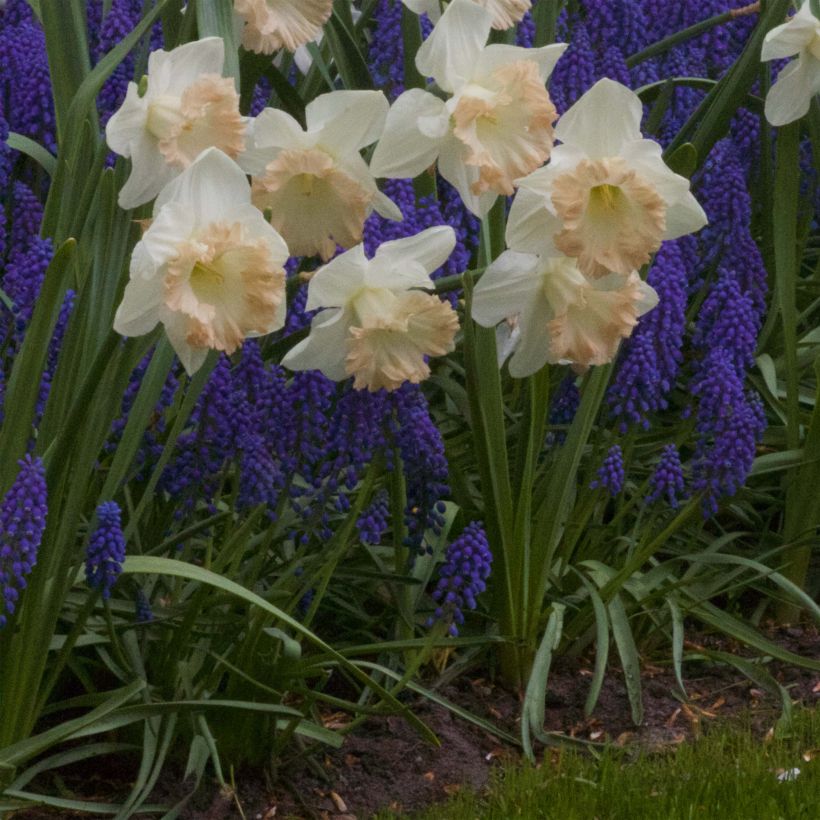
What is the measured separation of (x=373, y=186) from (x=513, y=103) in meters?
0.21

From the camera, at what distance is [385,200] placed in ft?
6.07

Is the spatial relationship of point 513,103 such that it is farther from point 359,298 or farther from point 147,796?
point 147,796

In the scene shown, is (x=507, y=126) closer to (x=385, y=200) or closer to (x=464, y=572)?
(x=385, y=200)

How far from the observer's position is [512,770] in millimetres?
2492

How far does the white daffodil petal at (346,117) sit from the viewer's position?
1769 millimetres

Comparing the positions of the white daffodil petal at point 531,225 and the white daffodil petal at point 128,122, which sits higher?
the white daffodil petal at point 128,122

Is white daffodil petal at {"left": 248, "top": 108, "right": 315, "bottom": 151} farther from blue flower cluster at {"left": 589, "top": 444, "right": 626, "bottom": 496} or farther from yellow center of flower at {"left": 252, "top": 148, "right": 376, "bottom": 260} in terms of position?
blue flower cluster at {"left": 589, "top": 444, "right": 626, "bottom": 496}

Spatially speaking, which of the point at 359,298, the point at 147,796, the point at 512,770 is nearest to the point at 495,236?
the point at 359,298

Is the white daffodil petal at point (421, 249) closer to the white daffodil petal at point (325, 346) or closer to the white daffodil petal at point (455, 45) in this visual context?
the white daffodil petal at point (325, 346)

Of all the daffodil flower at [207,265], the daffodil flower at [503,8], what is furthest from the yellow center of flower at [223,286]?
the daffodil flower at [503,8]

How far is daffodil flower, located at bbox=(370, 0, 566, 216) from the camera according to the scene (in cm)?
168

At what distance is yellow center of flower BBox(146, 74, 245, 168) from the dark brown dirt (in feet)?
3.84

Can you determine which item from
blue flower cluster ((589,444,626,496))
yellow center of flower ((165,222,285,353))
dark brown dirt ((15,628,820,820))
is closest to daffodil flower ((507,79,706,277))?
yellow center of flower ((165,222,285,353))

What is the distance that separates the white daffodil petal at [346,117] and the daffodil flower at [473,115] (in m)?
0.03
